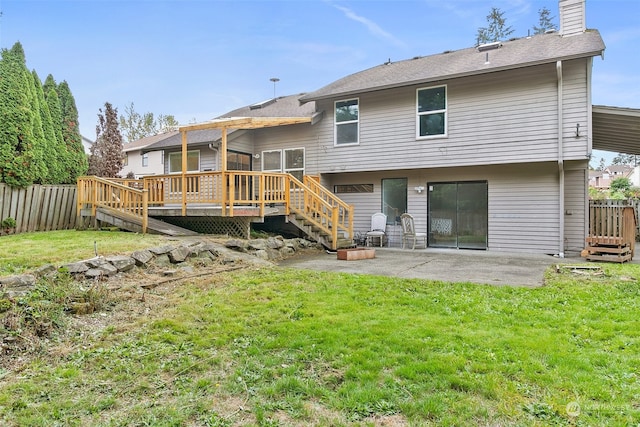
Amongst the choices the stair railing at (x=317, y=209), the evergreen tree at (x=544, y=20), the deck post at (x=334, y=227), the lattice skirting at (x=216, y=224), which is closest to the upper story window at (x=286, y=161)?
the stair railing at (x=317, y=209)

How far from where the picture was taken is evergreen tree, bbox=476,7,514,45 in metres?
26.9

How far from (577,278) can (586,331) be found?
286cm

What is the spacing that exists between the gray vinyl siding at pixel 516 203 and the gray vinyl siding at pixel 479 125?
29.7 inches

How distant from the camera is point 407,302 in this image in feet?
15.6

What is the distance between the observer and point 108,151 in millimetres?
18562

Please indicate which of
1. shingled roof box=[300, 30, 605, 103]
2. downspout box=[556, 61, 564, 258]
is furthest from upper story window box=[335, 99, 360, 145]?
downspout box=[556, 61, 564, 258]

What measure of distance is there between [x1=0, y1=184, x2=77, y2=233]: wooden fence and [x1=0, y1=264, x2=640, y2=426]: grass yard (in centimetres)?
698

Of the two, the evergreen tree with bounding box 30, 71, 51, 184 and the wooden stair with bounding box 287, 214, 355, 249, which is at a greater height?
the evergreen tree with bounding box 30, 71, 51, 184

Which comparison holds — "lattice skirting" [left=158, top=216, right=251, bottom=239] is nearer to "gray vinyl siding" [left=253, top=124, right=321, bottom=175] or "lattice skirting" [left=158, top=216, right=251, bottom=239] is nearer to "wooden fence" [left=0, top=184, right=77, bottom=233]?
"wooden fence" [left=0, top=184, right=77, bottom=233]

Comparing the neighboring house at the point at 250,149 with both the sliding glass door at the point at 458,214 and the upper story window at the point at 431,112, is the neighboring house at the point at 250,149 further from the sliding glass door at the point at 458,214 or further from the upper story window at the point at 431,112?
the sliding glass door at the point at 458,214

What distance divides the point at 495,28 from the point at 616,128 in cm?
2079

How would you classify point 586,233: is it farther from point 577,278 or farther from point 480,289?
point 480,289

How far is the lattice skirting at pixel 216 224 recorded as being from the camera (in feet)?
31.3

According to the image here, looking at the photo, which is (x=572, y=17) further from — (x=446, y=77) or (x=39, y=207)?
(x=39, y=207)
